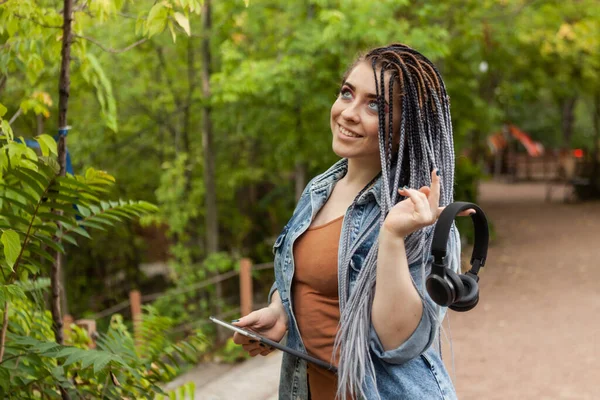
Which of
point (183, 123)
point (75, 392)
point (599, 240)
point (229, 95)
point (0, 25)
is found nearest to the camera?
point (75, 392)

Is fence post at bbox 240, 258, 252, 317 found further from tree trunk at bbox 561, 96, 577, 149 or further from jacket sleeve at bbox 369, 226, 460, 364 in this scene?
tree trunk at bbox 561, 96, 577, 149

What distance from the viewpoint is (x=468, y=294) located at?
5.85ft

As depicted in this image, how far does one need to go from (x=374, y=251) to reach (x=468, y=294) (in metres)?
0.27

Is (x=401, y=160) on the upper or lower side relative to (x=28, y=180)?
upper

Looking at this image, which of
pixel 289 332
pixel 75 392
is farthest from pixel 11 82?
pixel 289 332

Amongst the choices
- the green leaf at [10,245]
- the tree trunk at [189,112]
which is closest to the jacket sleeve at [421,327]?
the green leaf at [10,245]

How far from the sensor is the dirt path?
20.9 feet

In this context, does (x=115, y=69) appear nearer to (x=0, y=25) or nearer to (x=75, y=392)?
(x=0, y=25)

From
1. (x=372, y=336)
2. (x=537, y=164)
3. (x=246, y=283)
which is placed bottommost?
(x=537, y=164)

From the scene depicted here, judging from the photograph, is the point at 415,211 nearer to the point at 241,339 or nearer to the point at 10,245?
the point at 241,339

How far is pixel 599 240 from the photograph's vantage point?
14273mm

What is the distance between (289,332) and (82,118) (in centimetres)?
898

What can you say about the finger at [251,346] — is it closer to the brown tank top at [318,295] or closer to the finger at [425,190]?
the brown tank top at [318,295]

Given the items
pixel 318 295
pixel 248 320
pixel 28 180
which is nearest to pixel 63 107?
pixel 28 180
